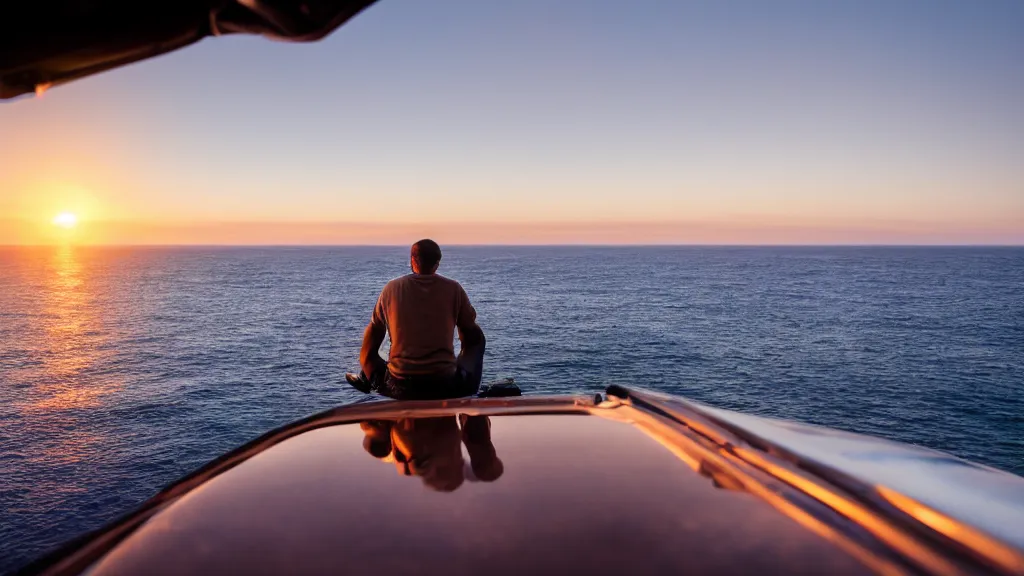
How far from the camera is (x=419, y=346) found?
16.4ft

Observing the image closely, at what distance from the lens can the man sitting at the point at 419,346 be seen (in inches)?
195

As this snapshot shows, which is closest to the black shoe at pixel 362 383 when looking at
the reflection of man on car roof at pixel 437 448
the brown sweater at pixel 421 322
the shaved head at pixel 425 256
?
the brown sweater at pixel 421 322

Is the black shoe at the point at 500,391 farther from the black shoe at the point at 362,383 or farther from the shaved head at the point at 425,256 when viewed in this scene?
the shaved head at the point at 425,256

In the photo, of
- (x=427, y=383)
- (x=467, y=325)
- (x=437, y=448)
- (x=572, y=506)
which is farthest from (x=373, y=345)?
(x=572, y=506)

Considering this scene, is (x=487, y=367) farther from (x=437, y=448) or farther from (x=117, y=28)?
(x=117, y=28)

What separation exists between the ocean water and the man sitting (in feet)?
86.5

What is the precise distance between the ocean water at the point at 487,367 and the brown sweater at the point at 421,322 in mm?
26531

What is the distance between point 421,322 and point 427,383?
494mm

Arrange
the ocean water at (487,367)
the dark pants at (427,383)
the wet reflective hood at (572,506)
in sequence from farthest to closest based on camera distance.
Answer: the ocean water at (487,367) → the dark pants at (427,383) → the wet reflective hood at (572,506)

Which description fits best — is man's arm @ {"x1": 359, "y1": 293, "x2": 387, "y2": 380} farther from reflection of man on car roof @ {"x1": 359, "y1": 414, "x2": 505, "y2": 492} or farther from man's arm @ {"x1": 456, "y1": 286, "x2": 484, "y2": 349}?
reflection of man on car roof @ {"x1": 359, "y1": 414, "x2": 505, "y2": 492}

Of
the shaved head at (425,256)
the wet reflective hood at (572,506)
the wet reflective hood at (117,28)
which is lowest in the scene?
the wet reflective hood at (572,506)

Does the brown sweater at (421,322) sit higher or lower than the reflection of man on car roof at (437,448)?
higher

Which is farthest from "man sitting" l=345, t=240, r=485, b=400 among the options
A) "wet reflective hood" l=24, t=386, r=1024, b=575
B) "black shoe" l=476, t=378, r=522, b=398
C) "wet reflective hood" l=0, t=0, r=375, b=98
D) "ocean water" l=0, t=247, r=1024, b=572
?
"ocean water" l=0, t=247, r=1024, b=572

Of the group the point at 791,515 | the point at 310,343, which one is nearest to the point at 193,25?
the point at 791,515
